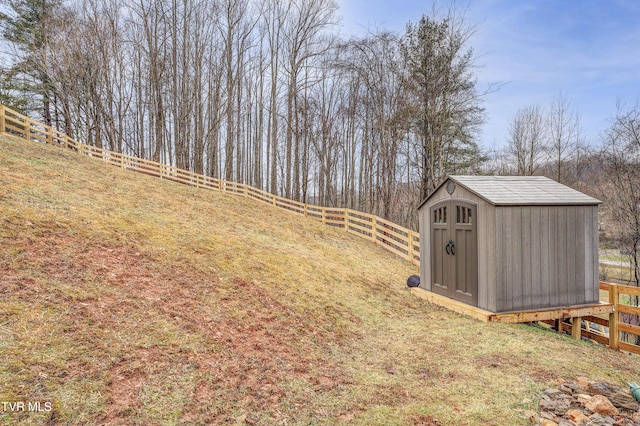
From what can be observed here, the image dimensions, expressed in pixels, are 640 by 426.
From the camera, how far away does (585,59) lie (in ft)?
51.0

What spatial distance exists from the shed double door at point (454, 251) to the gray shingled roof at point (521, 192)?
349 mm

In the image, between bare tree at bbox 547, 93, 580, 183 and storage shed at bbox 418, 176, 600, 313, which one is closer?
storage shed at bbox 418, 176, 600, 313

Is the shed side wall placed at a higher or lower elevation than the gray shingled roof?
lower

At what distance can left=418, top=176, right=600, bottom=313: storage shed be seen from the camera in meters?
5.31

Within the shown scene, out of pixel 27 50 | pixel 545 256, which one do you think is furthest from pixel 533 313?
pixel 27 50

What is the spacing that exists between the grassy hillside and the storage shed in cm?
61

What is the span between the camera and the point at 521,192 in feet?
18.7

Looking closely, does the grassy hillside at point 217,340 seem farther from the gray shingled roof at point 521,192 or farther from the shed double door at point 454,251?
the gray shingled roof at point 521,192

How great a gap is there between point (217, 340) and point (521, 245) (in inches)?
Result: 186

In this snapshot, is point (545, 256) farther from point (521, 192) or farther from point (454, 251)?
point (454, 251)

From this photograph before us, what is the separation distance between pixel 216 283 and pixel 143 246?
5.12 feet

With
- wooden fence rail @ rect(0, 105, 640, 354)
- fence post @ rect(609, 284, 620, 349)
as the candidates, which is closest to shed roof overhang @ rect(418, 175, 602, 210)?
fence post @ rect(609, 284, 620, 349)

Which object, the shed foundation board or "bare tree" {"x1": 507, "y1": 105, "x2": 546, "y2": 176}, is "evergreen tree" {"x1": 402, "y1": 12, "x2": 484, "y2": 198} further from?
the shed foundation board

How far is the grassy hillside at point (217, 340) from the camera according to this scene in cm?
274
